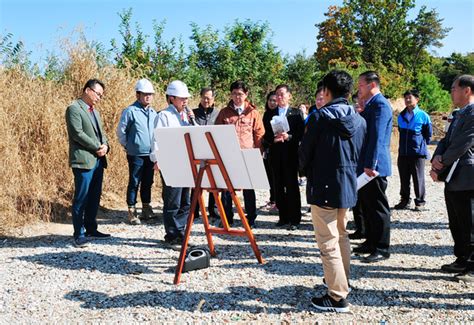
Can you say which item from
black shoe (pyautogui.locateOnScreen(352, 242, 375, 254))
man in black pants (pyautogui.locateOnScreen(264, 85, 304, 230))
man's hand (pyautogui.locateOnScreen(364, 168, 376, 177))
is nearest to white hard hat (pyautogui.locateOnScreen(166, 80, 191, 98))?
man in black pants (pyautogui.locateOnScreen(264, 85, 304, 230))

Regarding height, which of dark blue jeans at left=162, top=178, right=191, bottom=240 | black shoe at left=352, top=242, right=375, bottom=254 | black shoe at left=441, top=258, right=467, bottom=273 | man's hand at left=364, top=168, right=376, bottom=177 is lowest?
black shoe at left=441, top=258, right=467, bottom=273

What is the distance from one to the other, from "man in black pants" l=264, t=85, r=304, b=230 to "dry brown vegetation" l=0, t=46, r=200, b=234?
330cm

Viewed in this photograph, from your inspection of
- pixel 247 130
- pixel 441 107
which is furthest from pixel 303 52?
pixel 247 130

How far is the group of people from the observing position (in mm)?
3465

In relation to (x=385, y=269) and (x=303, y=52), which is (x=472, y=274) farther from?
(x=303, y=52)

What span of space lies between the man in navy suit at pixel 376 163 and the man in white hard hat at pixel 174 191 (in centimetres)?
216

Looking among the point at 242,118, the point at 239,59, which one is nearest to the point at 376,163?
the point at 242,118

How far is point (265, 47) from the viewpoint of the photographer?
18828mm

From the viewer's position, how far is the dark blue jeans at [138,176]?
664 cm

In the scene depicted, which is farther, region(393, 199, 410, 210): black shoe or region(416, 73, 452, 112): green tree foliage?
region(416, 73, 452, 112): green tree foliage

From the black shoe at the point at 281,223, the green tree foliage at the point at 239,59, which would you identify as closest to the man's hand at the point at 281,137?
the black shoe at the point at 281,223

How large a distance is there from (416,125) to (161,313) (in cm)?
575

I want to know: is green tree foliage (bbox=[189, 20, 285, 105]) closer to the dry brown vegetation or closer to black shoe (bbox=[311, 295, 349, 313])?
the dry brown vegetation

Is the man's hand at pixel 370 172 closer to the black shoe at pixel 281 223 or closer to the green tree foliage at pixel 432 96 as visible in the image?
the black shoe at pixel 281 223
